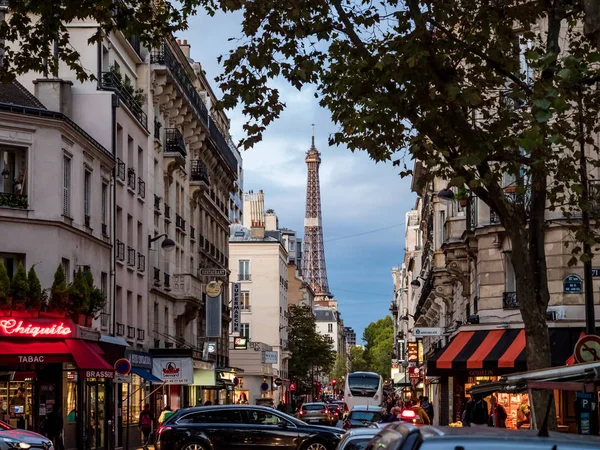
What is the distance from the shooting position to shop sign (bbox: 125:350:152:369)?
42.7 metres

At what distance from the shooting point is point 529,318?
16.7m

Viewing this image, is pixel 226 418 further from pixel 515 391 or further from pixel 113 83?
pixel 113 83

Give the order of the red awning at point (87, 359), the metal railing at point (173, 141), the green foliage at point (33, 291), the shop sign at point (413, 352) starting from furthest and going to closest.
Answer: the shop sign at point (413, 352) < the metal railing at point (173, 141) < the red awning at point (87, 359) < the green foliage at point (33, 291)

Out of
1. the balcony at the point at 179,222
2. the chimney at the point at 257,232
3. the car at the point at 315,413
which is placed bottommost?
the car at the point at 315,413

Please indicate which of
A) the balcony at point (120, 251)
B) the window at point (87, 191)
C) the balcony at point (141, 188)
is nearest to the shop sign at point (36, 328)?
the window at point (87, 191)

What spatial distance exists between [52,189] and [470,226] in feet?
47.8

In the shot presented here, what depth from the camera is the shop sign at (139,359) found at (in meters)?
42.7

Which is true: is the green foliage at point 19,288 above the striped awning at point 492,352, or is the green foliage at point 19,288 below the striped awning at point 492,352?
above

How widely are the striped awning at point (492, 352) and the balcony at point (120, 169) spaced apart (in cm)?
1319

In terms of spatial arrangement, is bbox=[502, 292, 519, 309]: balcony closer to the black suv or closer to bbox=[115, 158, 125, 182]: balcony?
the black suv

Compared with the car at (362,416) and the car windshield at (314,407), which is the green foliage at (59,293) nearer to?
the car at (362,416)

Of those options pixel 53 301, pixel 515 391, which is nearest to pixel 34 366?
pixel 53 301

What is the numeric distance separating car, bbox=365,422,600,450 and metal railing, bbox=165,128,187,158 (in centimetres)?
4742

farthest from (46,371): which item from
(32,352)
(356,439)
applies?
(356,439)
